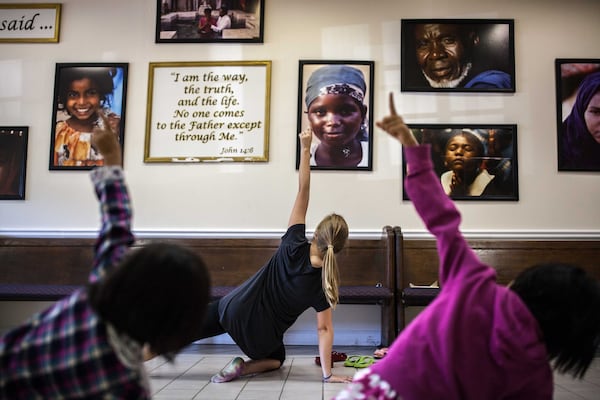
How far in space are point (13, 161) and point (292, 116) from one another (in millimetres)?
2596

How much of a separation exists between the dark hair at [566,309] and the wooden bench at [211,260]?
2.94 m

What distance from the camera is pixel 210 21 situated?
470 cm

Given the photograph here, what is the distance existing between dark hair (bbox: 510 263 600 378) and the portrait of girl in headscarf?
3377 millimetres

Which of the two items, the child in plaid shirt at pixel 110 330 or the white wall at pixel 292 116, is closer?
the child in plaid shirt at pixel 110 330

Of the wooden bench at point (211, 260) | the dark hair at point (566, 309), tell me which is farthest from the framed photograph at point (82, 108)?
the dark hair at point (566, 309)

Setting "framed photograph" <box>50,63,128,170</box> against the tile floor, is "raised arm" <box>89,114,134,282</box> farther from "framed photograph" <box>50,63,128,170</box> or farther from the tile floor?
"framed photograph" <box>50,63,128,170</box>

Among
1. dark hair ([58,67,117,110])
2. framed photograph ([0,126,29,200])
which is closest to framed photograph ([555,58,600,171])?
dark hair ([58,67,117,110])

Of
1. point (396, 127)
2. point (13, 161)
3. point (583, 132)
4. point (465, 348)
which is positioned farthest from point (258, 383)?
point (583, 132)

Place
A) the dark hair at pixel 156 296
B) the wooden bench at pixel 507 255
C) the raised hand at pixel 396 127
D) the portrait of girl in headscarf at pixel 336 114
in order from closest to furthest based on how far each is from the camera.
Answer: the dark hair at pixel 156 296 → the raised hand at pixel 396 127 → the wooden bench at pixel 507 255 → the portrait of girl in headscarf at pixel 336 114

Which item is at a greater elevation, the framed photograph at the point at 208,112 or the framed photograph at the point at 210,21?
the framed photograph at the point at 210,21

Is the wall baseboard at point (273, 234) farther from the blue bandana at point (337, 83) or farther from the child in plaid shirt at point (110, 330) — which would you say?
the child in plaid shirt at point (110, 330)

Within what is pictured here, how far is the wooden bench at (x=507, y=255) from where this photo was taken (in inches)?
166

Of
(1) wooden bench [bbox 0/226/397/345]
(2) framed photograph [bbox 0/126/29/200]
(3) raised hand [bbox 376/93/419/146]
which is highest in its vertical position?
(2) framed photograph [bbox 0/126/29/200]

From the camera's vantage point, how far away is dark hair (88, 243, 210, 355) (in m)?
0.97
